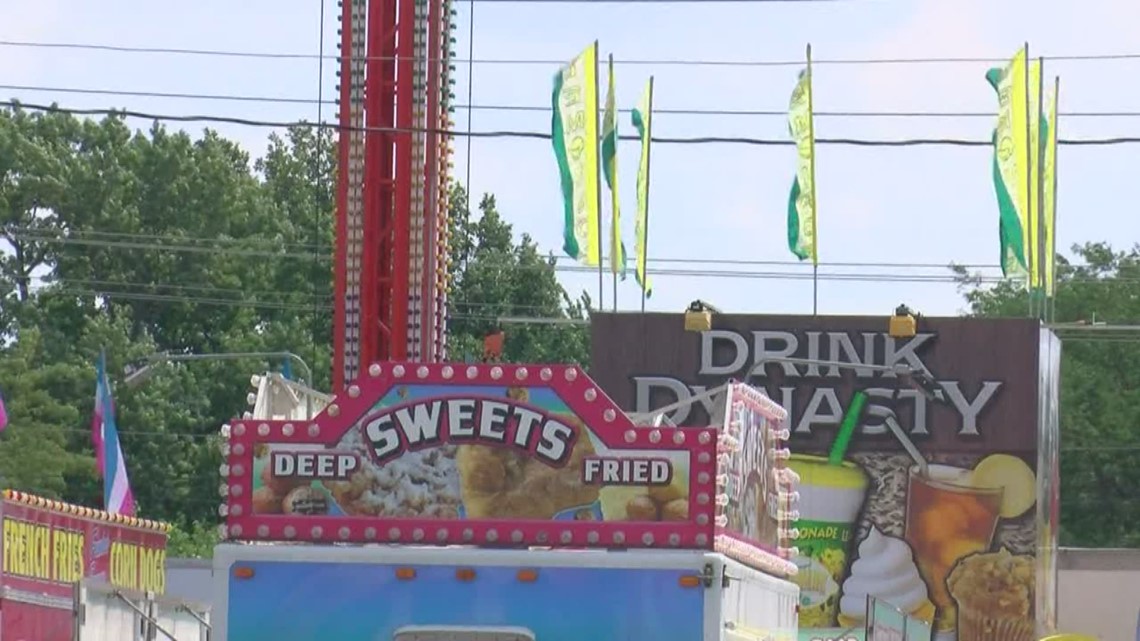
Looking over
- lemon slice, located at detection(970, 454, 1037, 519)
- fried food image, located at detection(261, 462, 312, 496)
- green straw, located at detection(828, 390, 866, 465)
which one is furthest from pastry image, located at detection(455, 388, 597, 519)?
lemon slice, located at detection(970, 454, 1037, 519)

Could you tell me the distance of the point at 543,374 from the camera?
14.3 metres

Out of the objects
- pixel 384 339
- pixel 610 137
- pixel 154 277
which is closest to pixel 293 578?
pixel 384 339

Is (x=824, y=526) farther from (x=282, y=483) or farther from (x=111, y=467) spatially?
(x=282, y=483)

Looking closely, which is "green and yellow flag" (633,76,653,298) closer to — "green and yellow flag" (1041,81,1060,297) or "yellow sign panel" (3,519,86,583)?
"green and yellow flag" (1041,81,1060,297)

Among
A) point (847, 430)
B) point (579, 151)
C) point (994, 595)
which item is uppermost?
point (579, 151)

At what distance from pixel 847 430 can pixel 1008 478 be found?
2.45 m

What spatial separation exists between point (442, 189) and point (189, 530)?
33409 mm

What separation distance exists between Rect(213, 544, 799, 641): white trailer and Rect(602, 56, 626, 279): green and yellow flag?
24.3 meters

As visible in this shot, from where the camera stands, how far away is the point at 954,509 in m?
36.9

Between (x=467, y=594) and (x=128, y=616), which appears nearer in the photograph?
(x=467, y=594)

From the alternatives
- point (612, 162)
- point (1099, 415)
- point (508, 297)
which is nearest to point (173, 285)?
point (508, 297)

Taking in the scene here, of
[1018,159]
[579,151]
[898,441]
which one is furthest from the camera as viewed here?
[1018,159]

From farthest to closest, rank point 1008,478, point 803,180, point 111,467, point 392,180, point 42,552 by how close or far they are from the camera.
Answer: point 803,180 → point 1008,478 → point 111,467 → point 392,180 → point 42,552

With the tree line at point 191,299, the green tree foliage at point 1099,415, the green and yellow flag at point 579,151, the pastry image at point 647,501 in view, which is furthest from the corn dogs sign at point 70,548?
the green tree foliage at point 1099,415
